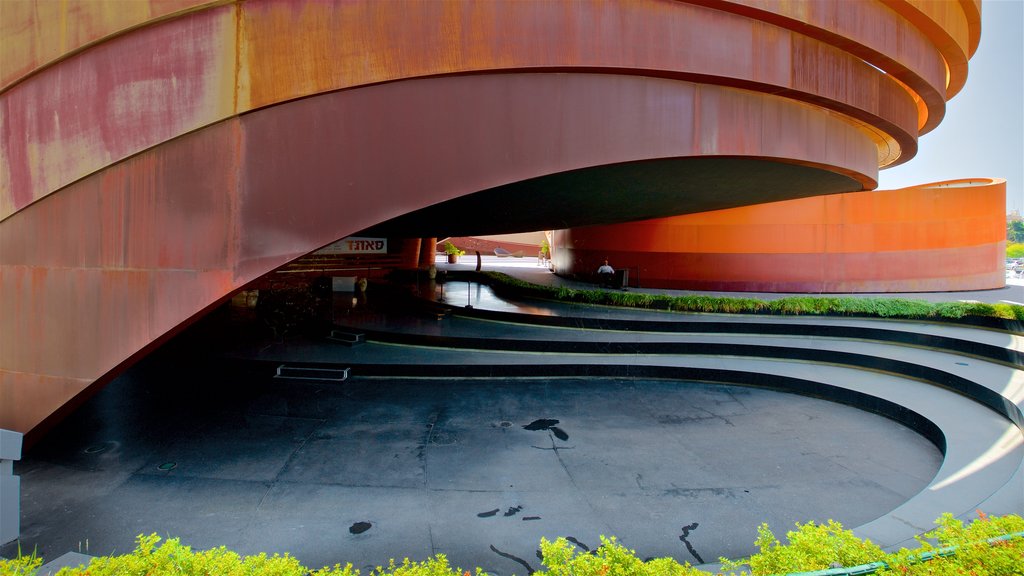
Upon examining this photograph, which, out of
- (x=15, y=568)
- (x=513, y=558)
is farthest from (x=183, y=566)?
(x=513, y=558)

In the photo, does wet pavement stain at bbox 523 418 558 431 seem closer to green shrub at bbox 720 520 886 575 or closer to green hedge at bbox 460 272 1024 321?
green shrub at bbox 720 520 886 575

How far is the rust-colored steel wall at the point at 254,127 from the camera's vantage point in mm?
5590

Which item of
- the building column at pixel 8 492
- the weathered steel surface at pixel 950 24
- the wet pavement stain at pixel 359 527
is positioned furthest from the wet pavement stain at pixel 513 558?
the weathered steel surface at pixel 950 24

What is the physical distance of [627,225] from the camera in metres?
19.4

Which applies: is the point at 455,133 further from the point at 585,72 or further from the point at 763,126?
the point at 763,126

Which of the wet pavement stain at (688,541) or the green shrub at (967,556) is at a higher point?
the green shrub at (967,556)

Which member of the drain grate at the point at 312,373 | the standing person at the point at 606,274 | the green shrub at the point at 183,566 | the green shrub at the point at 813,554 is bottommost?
the drain grate at the point at 312,373

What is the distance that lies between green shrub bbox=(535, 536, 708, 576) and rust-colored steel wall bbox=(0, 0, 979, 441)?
160 inches

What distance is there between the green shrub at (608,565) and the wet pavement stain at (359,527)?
2483 mm

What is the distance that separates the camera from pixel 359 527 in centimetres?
494

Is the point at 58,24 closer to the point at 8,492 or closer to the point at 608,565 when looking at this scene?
the point at 8,492

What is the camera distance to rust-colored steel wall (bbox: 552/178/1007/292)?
1728 centimetres

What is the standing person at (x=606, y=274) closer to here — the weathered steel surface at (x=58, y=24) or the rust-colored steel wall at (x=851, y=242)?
the rust-colored steel wall at (x=851, y=242)

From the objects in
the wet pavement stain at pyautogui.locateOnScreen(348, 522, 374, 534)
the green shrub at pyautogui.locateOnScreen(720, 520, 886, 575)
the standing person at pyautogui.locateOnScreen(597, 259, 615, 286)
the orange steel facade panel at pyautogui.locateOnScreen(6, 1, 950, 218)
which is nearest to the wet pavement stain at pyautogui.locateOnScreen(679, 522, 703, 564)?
the green shrub at pyautogui.locateOnScreen(720, 520, 886, 575)
